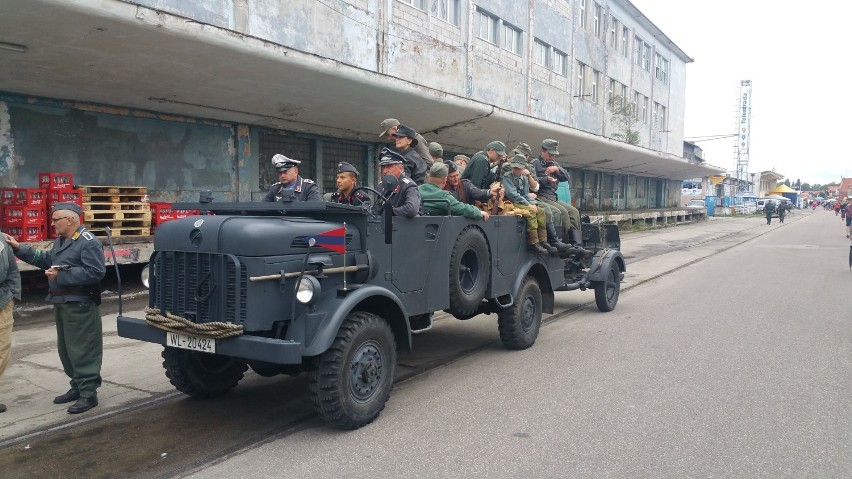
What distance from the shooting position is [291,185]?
6.16m

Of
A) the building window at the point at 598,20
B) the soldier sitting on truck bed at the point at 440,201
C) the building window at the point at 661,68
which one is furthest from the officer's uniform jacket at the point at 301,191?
the building window at the point at 661,68

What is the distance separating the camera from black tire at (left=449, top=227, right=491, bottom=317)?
5.87m

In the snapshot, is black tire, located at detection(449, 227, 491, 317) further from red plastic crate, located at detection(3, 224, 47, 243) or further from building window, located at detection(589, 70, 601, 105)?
building window, located at detection(589, 70, 601, 105)

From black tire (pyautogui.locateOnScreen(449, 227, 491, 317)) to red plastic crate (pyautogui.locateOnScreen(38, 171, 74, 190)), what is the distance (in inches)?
274

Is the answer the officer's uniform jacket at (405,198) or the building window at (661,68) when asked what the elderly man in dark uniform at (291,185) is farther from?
the building window at (661,68)

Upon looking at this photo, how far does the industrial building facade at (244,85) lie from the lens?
926cm

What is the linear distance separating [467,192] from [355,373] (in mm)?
3295

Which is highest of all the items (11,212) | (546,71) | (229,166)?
(546,71)

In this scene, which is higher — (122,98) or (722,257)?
(122,98)

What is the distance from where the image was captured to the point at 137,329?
185 inches

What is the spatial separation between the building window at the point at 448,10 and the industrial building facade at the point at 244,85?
0.07 metres

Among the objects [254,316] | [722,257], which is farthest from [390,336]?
[722,257]

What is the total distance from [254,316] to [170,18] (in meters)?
6.67

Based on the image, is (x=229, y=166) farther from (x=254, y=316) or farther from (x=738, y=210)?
(x=738, y=210)
